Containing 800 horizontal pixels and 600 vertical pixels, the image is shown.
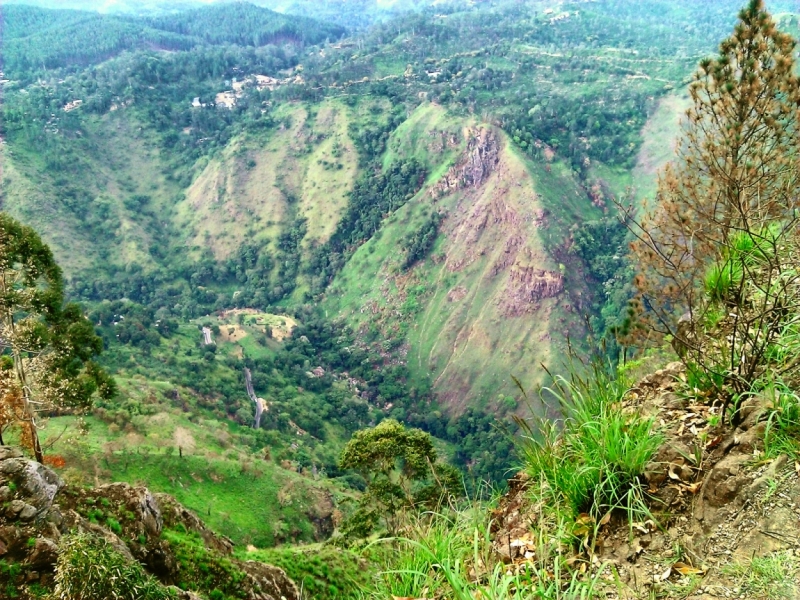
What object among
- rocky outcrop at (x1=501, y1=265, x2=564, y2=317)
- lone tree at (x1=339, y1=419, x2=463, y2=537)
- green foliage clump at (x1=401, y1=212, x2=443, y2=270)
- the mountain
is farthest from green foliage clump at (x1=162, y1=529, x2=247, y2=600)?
green foliage clump at (x1=401, y1=212, x2=443, y2=270)

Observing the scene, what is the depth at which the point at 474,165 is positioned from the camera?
9081 cm

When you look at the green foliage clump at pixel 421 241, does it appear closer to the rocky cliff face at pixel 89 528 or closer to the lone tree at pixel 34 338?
the lone tree at pixel 34 338

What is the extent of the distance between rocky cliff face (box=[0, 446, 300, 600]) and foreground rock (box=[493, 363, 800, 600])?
5.28 meters

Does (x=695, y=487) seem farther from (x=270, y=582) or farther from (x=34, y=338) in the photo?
(x=34, y=338)

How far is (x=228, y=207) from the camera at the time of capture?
107m

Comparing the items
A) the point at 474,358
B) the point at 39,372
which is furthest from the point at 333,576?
the point at 474,358

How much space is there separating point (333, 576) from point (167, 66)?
156 m

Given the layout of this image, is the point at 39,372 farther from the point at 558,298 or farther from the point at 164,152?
the point at 164,152

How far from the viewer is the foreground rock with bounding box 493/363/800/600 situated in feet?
11.1

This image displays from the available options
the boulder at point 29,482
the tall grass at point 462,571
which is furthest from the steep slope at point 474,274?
the tall grass at point 462,571

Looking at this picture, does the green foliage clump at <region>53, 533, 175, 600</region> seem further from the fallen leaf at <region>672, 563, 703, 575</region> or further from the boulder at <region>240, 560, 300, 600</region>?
the fallen leaf at <region>672, 563, 703, 575</region>

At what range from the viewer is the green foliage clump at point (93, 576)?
24.1ft

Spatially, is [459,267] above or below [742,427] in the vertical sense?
below

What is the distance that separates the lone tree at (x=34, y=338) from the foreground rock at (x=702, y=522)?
16376 mm
